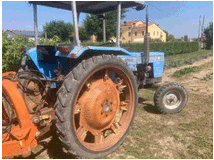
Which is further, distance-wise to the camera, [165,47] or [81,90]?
[165,47]

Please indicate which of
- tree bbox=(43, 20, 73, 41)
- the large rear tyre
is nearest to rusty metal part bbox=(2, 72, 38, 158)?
the large rear tyre

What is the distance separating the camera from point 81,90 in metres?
2.35

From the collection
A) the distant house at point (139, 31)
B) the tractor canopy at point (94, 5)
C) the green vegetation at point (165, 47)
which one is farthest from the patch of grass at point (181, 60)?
the distant house at point (139, 31)

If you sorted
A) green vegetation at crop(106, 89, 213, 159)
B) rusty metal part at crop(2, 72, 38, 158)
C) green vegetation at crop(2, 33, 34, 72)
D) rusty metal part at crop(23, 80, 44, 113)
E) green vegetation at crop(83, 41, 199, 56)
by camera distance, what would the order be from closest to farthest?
1. rusty metal part at crop(2, 72, 38, 158)
2. rusty metal part at crop(23, 80, 44, 113)
3. green vegetation at crop(106, 89, 213, 159)
4. green vegetation at crop(2, 33, 34, 72)
5. green vegetation at crop(83, 41, 199, 56)

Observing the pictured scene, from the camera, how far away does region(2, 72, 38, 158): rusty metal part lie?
5.92ft

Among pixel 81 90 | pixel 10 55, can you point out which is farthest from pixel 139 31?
pixel 81 90

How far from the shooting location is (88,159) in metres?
2.07

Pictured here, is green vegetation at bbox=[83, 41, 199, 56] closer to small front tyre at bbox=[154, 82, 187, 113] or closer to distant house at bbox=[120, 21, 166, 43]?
distant house at bbox=[120, 21, 166, 43]

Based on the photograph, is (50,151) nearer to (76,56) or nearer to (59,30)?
(76,56)

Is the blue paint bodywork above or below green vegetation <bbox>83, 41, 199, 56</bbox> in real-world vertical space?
below

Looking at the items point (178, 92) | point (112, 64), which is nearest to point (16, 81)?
point (112, 64)

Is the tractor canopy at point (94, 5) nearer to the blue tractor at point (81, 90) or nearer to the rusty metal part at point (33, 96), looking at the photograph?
the blue tractor at point (81, 90)

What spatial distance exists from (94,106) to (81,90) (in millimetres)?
288

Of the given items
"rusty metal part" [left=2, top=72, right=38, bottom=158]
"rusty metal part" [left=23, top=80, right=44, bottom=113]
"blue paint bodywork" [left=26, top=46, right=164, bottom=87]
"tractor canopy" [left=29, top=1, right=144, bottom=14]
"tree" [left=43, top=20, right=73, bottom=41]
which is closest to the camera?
"rusty metal part" [left=2, top=72, right=38, bottom=158]
